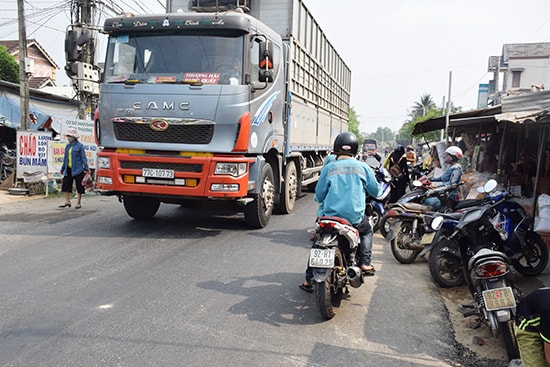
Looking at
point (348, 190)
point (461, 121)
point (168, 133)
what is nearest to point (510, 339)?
point (348, 190)

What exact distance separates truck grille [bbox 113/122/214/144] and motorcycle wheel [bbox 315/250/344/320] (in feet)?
9.63

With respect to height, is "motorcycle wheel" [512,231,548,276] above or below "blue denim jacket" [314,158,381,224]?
below

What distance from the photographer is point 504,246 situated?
5.01 meters

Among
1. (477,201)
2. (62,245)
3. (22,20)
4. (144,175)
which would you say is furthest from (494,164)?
(22,20)

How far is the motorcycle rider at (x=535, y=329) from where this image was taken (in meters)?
2.10

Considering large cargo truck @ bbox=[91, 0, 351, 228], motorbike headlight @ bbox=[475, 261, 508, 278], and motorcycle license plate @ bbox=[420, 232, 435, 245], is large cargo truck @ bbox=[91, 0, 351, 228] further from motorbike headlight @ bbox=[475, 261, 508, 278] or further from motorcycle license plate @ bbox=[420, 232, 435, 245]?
motorbike headlight @ bbox=[475, 261, 508, 278]

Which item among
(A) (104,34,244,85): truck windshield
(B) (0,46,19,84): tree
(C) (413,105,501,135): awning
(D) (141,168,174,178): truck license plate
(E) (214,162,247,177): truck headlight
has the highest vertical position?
(B) (0,46,19,84): tree

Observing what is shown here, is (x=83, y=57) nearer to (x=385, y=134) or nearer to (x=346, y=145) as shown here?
(x=346, y=145)

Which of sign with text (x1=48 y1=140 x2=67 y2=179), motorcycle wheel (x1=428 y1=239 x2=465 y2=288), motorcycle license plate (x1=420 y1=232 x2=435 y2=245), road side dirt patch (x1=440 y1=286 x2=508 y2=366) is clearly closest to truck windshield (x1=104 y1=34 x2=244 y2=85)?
motorcycle license plate (x1=420 y1=232 x2=435 y2=245)

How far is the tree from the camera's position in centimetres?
2186

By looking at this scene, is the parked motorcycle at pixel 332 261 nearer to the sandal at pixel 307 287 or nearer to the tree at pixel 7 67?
the sandal at pixel 307 287

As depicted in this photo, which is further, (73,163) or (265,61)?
(73,163)

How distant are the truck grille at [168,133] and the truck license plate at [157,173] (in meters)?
0.40

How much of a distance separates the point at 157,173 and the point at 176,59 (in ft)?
5.41
